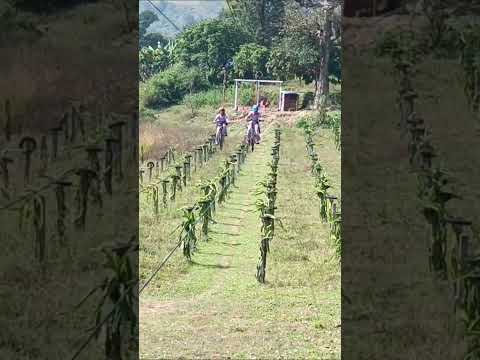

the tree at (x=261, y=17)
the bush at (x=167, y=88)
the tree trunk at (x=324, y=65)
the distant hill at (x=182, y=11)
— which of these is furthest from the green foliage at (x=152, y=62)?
the tree trunk at (x=324, y=65)

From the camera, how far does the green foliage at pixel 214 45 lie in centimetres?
1039

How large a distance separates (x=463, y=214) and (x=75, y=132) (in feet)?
4.57

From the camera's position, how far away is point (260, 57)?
10.1 meters

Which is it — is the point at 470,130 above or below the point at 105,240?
above

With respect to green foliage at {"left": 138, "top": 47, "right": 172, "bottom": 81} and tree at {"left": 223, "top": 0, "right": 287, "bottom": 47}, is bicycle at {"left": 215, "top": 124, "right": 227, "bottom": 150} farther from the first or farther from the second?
green foliage at {"left": 138, "top": 47, "right": 172, "bottom": 81}

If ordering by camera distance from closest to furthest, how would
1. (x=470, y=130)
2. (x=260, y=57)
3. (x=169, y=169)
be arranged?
(x=470, y=130)
(x=260, y=57)
(x=169, y=169)

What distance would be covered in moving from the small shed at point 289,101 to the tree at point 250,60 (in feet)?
8.16

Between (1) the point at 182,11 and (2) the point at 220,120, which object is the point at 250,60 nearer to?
(2) the point at 220,120

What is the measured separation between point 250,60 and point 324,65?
266 cm

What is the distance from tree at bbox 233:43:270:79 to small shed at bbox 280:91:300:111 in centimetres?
249

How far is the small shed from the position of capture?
12930mm

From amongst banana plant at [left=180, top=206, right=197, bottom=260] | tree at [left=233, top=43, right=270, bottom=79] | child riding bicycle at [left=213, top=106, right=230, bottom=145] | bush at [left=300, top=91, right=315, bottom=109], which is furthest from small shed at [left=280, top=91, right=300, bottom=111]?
banana plant at [left=180, top=206, right=197, bottom=260]

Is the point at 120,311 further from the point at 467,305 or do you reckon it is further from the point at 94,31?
the point at 467,305

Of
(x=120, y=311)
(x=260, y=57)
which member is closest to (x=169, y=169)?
(x=260, y=57)
